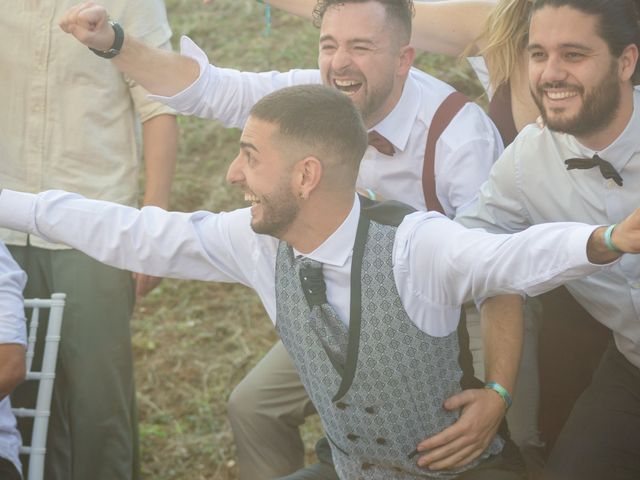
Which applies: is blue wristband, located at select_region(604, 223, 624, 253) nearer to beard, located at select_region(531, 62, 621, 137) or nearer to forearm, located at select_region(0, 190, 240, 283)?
beard, located at select_region(531, 62, 621, 137)

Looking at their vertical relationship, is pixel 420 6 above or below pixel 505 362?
above

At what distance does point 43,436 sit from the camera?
3051 mm

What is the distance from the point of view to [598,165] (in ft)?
8.48

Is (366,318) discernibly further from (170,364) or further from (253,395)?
(170,364)

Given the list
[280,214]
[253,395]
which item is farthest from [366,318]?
[253,395]

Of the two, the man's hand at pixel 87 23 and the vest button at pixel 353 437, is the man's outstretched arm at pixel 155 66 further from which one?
the vest button at pixel 353 437

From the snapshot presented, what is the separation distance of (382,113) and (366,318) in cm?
78

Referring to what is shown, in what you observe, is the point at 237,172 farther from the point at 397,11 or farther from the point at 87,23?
the point at 397,11

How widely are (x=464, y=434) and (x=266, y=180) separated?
0.74 m

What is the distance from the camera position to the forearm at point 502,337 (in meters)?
2.58

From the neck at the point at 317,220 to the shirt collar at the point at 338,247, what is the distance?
0.02 metres

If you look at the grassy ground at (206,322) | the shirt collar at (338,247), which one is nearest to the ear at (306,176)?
the shirt collar at (338,247)

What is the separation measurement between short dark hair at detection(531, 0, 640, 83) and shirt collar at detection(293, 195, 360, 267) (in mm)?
731

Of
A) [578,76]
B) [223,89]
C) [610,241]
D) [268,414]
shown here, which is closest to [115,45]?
[223,89]
